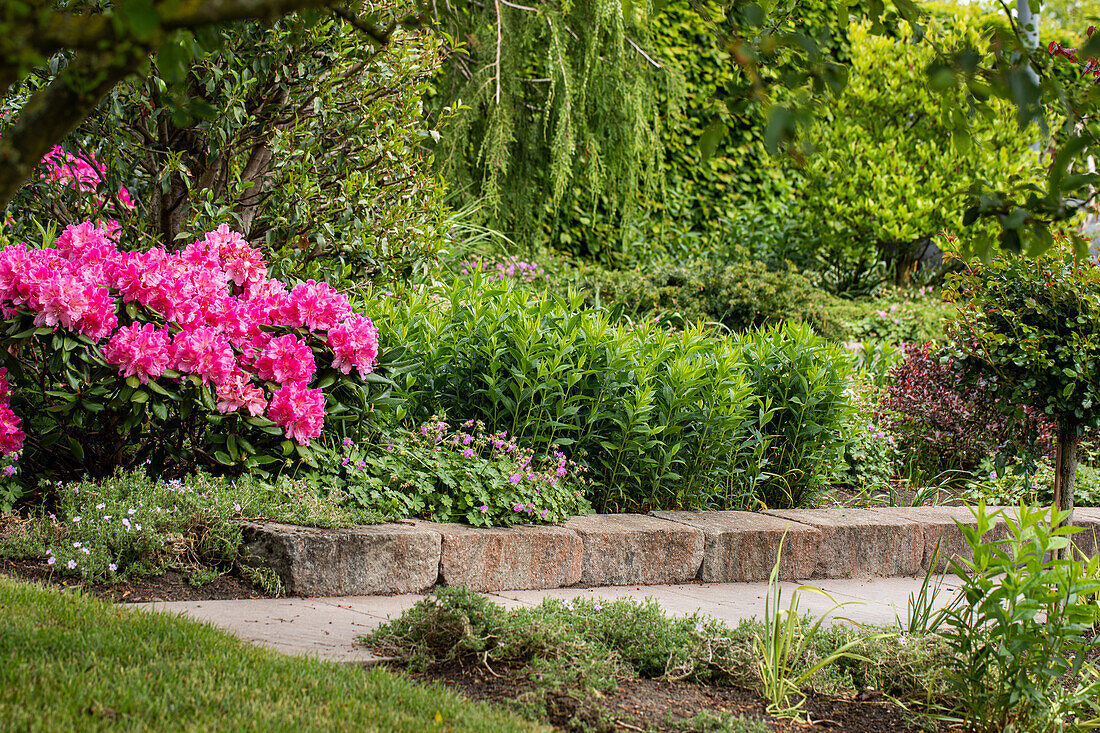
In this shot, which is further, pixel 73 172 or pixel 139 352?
pixel 73 172

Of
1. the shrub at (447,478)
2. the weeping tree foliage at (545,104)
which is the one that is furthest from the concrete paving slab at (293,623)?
the weeping tree foliage at (545,104)

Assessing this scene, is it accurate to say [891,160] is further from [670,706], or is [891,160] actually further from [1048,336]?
[670,706]

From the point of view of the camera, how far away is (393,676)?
9.02 feet

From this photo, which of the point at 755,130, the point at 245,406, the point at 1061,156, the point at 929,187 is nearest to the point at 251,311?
the point at 245,406

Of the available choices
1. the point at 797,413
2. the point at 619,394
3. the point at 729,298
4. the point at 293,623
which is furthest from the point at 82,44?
the point at 729,298

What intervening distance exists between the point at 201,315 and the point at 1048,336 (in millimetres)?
3733

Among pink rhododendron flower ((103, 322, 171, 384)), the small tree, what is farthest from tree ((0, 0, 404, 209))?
the small tree

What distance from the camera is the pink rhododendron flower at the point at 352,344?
163 inches

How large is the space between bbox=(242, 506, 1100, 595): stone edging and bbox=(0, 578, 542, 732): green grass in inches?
32.7

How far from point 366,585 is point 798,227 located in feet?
31.6

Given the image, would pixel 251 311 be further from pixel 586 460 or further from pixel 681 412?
pixel 681 412

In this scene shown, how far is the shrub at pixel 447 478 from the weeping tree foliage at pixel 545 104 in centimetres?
481

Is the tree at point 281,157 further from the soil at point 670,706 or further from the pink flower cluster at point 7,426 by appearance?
the soil at point 670,706

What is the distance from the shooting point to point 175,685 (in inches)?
94.8
